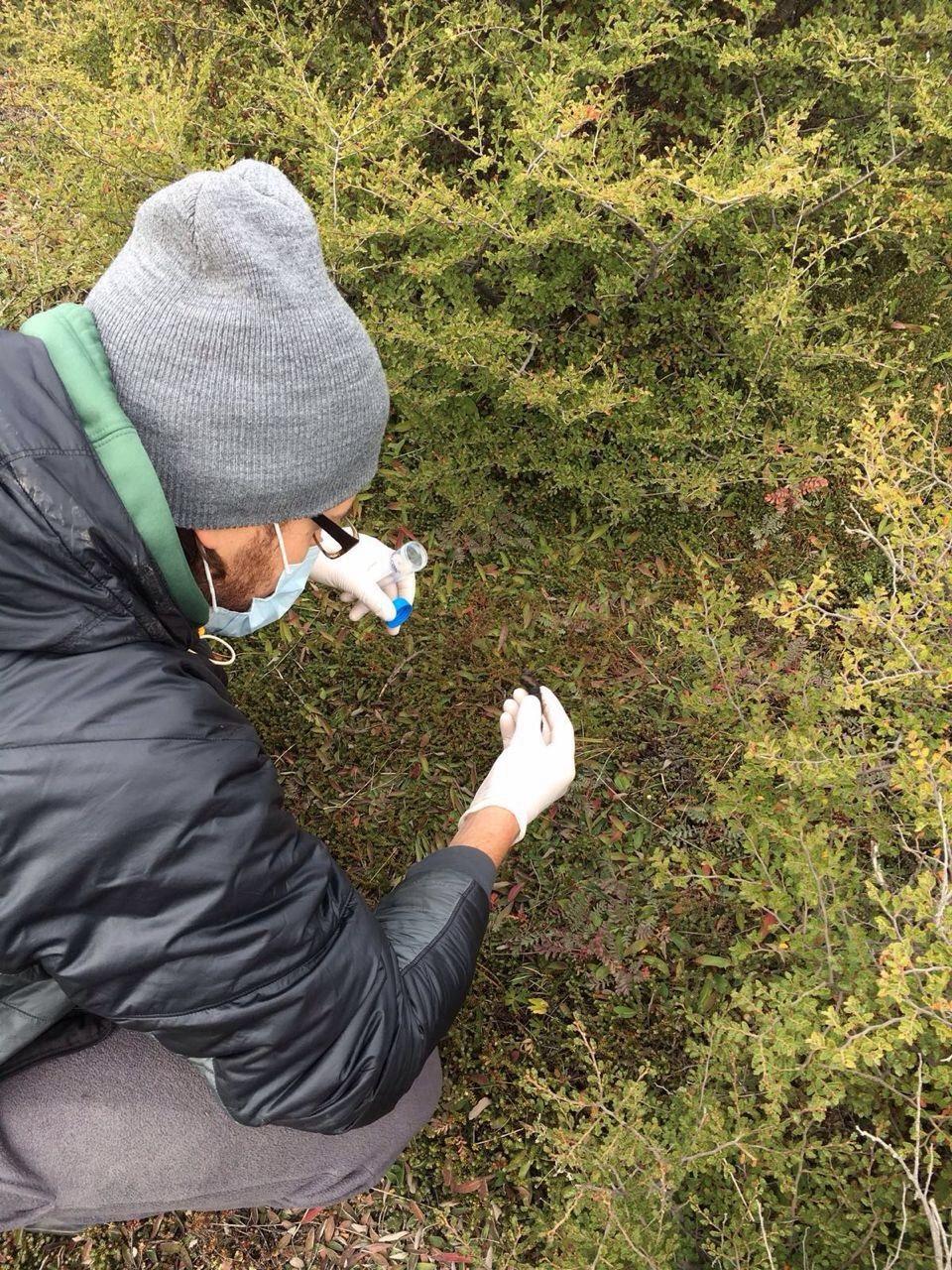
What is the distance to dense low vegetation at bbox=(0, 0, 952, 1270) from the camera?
7.07ft

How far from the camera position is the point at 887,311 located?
317 centimetres

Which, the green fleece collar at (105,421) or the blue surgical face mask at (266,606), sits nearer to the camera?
the green fleece collar at (105,421)

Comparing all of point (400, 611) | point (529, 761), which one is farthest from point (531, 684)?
point (400, 611)

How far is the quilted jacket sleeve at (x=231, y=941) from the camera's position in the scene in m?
1.35

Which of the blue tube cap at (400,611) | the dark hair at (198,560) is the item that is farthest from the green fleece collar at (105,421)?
the blue tube cap at (400,611)

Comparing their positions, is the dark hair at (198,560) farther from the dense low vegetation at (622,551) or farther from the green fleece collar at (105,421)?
the dense low vegetation at (622,551)

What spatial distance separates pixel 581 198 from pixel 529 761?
1.87m

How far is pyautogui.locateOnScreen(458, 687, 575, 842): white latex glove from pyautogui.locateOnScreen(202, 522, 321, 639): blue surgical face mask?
0.94 m

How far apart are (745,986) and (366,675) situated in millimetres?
1774

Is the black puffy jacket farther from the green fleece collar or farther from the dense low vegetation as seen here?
the dense low vegetation

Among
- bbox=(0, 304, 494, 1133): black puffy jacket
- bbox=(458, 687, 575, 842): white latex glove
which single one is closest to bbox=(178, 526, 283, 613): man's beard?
bbox=(0, 304, 494, 1133): black puffy jacket

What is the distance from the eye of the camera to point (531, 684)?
3.02 m

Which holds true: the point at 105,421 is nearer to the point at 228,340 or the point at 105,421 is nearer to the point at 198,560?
the point at 228,340

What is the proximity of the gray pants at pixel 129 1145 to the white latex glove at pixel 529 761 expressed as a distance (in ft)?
3.24
